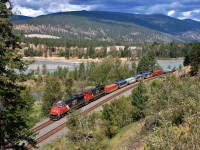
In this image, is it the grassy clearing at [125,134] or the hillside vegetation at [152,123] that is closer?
the hillside vegetation at [152,123]

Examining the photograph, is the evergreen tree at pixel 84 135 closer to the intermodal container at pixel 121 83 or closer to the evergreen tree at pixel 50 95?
the evergreen tree at pixel 50 95

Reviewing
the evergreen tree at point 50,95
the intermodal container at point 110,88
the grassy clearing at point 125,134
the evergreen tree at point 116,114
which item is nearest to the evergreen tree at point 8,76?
the grassy clearing at point 125,134

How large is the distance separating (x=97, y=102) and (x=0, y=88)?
50659 millimetres

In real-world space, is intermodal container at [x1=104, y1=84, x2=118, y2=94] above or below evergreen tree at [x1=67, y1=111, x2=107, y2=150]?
below

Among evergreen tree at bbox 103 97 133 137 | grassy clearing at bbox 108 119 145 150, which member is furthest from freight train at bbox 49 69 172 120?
grassy clearing at bbox 108 119 145 150

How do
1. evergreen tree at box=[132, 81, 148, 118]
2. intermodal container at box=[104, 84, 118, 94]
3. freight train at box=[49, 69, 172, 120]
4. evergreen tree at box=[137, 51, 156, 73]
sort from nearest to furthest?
freight train at box=[49, 69, 172, 120] < evergreen tree at box=[132, 81, 148, 118] < intermodal container at box=[104, 84, 118, 94] < evergreen tree at box=[137, 51, 156, 73]

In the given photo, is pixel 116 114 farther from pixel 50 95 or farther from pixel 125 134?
pixel 50 95

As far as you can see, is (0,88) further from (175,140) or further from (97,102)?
(97,102)

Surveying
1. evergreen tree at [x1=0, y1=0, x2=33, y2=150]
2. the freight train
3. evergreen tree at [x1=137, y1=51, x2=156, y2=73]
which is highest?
evergreen tree at [x1=0, y1=0, x2=33, y2=150]

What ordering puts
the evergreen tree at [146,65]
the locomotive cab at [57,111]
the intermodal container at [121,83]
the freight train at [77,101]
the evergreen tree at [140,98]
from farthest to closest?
the evergreen tree at [146,65] < the intermodal container at [121,83] < the evergreen tree at [140,98] < the freight train at [77,101] < the locomotive cab at [57,111]

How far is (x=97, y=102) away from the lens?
69688 mm

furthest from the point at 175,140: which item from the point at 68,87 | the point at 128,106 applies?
the point at 68,87

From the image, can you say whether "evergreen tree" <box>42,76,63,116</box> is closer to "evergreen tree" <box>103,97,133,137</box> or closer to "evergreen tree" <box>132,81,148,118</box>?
"evergreen tree" <box>103,97,133,137</box>

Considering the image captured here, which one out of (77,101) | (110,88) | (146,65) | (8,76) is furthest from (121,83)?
(8,76)
